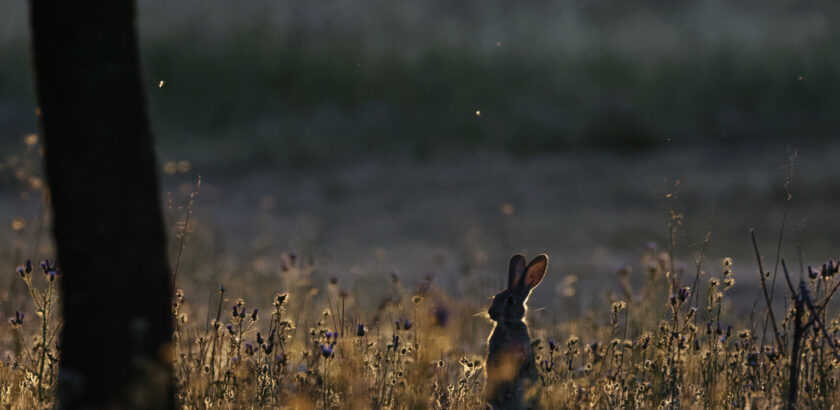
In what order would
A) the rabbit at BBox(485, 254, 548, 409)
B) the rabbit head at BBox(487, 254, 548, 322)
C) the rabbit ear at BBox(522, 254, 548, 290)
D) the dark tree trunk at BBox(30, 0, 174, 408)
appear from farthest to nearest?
the rabbit ear at BBox(522, 254, 548, 290) < the rabbit head at BBox(487, 254, 548, 322) < the rabbit at BBox(485, 254, 548, 409) < the dark tree trunk at BBox(30, 0, 174, 408)

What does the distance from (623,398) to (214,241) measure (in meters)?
7.97

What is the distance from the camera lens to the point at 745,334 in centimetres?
464

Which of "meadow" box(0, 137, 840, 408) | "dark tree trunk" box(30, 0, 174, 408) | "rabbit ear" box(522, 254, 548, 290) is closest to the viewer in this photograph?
"dark tree trunk" box(30, 0, 174, 408)

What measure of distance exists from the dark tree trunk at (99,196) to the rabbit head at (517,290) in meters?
1.83

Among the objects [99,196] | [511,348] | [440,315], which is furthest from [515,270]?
[99,196]

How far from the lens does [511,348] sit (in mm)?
4531

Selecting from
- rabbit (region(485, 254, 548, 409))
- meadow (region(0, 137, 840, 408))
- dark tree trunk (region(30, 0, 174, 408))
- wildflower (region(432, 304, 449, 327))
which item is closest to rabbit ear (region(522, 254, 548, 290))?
rabbit (region(485, 254, 548, 409))

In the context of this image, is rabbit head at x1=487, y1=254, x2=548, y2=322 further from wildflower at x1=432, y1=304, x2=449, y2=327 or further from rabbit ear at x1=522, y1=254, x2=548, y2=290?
wildflower at x1=432, y1=304, x2=449, y2=327

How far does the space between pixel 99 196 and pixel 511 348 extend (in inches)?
82.2

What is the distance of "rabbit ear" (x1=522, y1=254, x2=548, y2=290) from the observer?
15.8ft

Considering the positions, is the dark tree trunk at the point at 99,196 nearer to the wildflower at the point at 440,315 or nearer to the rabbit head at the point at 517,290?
the rabbit head at the point at 517,290

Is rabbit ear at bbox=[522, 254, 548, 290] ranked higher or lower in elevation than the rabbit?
higher

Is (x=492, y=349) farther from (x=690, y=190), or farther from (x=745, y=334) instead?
(x=690, y=190)

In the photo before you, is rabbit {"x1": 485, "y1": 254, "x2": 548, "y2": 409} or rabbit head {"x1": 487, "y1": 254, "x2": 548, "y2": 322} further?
rabbit head {"x1": 487, "y1": 254, "x2": 548, "y2": 322}
